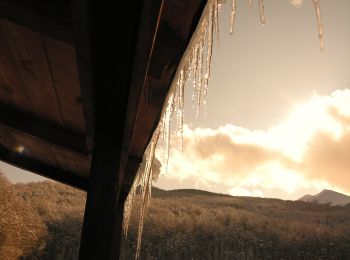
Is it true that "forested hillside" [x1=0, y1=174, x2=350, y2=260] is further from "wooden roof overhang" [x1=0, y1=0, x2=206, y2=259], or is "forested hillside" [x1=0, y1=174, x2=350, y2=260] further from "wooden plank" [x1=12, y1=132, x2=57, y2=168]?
"wooden roof overhang" [x1=0, y1=0, x2=206, y2=259]

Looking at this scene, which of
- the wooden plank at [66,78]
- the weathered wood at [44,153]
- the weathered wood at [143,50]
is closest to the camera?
the weathered wood at [143,50]

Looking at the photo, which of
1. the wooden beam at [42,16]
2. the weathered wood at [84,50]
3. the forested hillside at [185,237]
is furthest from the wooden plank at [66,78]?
the forested hillside at [185,237]

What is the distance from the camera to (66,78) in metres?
2.47

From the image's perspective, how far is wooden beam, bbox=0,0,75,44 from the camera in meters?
1.65

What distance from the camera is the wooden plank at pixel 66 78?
6.91 feet

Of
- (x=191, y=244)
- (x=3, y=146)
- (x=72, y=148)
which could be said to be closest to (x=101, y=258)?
(x=72, y=148)

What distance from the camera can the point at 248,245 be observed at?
72.5 ft

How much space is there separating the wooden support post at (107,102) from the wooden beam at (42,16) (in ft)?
0.73

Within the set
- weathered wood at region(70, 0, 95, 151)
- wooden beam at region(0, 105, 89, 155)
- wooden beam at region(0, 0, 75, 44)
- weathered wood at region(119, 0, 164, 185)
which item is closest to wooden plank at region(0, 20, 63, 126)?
wooden beam at region(0, 0, 75, 44)

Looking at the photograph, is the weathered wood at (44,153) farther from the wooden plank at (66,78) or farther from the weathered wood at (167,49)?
the weathered wood at (167,49)

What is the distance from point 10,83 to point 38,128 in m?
0.80

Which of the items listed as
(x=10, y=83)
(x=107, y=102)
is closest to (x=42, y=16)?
(x=107, y=102)

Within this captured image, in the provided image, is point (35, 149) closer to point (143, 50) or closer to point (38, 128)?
point (38, 128)

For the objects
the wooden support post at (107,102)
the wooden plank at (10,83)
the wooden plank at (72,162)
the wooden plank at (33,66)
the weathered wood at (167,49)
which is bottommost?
the wooden support post at (107,102)
